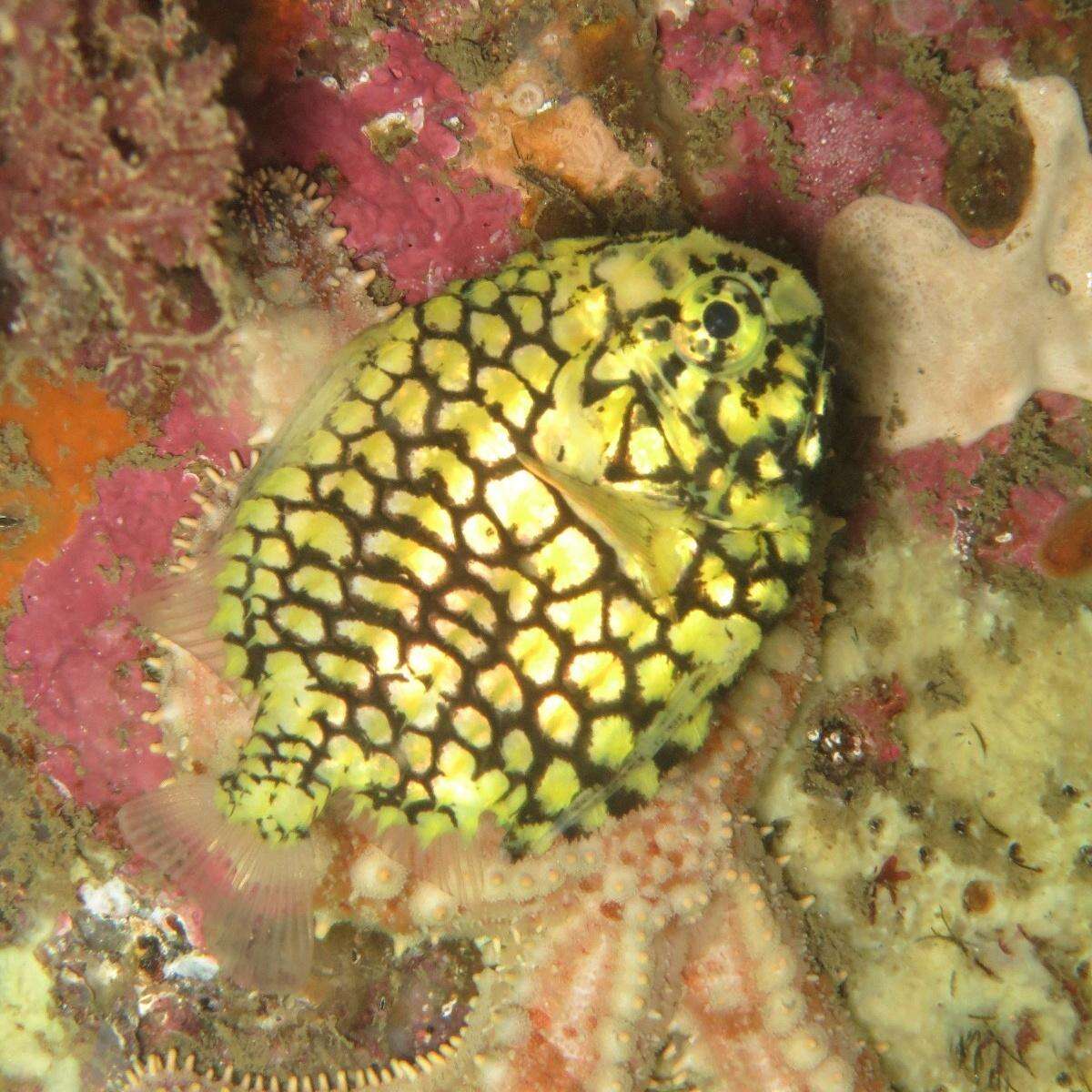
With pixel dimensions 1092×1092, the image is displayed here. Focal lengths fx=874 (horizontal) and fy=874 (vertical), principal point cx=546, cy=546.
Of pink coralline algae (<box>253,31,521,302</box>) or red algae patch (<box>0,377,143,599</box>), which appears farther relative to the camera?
red algae patch (<box>0,377,143,599</box>)

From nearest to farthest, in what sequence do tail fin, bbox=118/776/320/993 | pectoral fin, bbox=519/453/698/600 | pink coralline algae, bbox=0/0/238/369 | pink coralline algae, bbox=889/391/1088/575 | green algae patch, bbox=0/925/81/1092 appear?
pink coralline algae, bbox=0/0/238/369 → pectoral fin, bbox=519/453/698/600 → tail fin, bbox=118/776/320/993 → pink coralline algae, bbox=889/391/1088/575 → green algae patch, bbox=0/925/81/1092

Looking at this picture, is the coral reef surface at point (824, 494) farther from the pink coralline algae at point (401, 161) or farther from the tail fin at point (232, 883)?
the tail fin at point (232, 883)

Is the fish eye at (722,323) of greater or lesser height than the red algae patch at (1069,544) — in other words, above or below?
above

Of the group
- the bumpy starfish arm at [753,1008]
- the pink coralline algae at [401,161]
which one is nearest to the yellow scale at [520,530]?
the pink coralline algae at [401,161]

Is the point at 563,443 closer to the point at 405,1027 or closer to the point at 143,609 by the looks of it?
the point at 143,609

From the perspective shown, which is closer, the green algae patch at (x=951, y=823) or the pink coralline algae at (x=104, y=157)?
the pink coralline algae at (x=104, y=157)

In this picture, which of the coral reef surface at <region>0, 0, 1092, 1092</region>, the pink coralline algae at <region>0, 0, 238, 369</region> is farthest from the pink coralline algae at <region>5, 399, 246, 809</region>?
the pink coralline algae at <region>0, 0, 238, 369</region>

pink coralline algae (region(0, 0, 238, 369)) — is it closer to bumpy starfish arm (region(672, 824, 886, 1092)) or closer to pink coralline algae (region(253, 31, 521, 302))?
pink coralline algae (region(253, 31, 521, 302))
